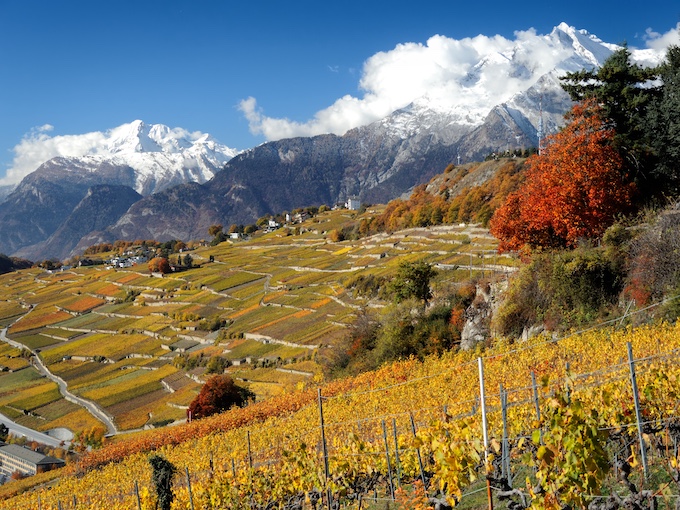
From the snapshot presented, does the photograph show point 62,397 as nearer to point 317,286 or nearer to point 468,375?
point 317,286

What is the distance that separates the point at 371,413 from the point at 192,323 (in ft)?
172

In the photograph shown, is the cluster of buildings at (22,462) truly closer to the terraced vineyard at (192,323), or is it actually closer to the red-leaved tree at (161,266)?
the terraced vineyard at (192,323)

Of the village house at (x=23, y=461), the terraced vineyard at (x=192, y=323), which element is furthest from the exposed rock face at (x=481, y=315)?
the village house at (x=23, y=461)

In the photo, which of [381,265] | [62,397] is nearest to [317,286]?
[381,265]

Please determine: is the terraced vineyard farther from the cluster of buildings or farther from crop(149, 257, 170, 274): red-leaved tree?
the cluster of buildings

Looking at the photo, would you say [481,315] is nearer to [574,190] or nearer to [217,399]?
[574,190]

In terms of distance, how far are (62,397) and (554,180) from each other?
5078 cm

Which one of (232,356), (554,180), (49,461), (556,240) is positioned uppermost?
(554,180)

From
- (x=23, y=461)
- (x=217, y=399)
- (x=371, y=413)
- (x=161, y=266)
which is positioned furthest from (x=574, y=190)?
(x=161, y=266)

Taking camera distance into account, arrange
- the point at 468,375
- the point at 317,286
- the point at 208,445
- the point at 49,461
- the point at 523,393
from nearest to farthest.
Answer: the point at 523,393
the point at 468,375
the point at 208,445
the point at 49,461
the point at 317,286

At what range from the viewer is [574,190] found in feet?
76.3

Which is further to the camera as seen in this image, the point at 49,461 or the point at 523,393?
the point at 49,461

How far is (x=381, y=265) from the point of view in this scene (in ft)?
208

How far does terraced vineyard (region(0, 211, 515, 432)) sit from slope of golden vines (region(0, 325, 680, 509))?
10046 millimetres
